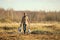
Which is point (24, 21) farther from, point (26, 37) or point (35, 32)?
point (26, 37)

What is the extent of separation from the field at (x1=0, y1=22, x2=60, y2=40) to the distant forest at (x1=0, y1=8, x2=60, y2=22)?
18cm

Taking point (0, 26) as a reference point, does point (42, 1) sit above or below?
above

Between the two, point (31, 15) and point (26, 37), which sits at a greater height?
point (31, 15)

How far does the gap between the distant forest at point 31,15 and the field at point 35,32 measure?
180 mm

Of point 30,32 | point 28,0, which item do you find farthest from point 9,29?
point 28,0

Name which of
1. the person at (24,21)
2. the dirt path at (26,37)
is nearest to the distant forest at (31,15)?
the person at (24,21)

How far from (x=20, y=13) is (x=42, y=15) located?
82cm

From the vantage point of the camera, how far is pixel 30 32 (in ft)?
18.8

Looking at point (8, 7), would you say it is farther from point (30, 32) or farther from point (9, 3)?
point (30, 32)

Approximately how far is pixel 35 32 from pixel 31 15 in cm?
60

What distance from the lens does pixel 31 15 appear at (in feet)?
19.9

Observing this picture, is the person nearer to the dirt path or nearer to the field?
the field

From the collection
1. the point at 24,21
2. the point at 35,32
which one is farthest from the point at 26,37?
the point at 24,21

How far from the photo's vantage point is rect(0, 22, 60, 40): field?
210 inches
